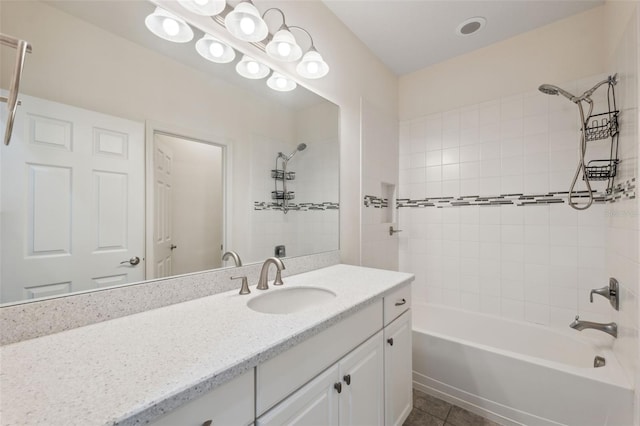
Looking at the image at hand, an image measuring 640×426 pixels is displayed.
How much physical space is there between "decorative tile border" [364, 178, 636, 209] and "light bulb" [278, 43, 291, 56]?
1159mm

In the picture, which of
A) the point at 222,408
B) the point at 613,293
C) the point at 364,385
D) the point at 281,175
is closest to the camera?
the point at 222,408

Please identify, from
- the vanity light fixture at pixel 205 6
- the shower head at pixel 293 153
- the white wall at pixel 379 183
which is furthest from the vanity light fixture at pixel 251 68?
the white wall at pixel 379 183

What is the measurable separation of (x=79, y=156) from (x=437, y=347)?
6.95 ft

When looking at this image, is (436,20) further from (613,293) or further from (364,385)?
(364,385)

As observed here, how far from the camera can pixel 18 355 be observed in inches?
24.5

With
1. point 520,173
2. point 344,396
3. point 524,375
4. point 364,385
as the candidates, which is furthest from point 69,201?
point 520,173

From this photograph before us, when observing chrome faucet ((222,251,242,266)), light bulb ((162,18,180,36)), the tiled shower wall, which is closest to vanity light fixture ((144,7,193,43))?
light bulb ((162,18,180,36))

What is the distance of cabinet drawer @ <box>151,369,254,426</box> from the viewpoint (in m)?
0.53

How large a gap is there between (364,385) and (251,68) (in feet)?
5.15

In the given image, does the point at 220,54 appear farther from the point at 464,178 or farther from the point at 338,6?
the point at 464,178

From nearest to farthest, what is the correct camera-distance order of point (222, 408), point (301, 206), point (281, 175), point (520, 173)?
point (222, 408) → point (281, 175) → point (301, 206) → point (520, 173)

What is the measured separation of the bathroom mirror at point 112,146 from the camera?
752 mm

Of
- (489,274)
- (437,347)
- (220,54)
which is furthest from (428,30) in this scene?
(437,347)

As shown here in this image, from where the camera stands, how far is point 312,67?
154 cm
